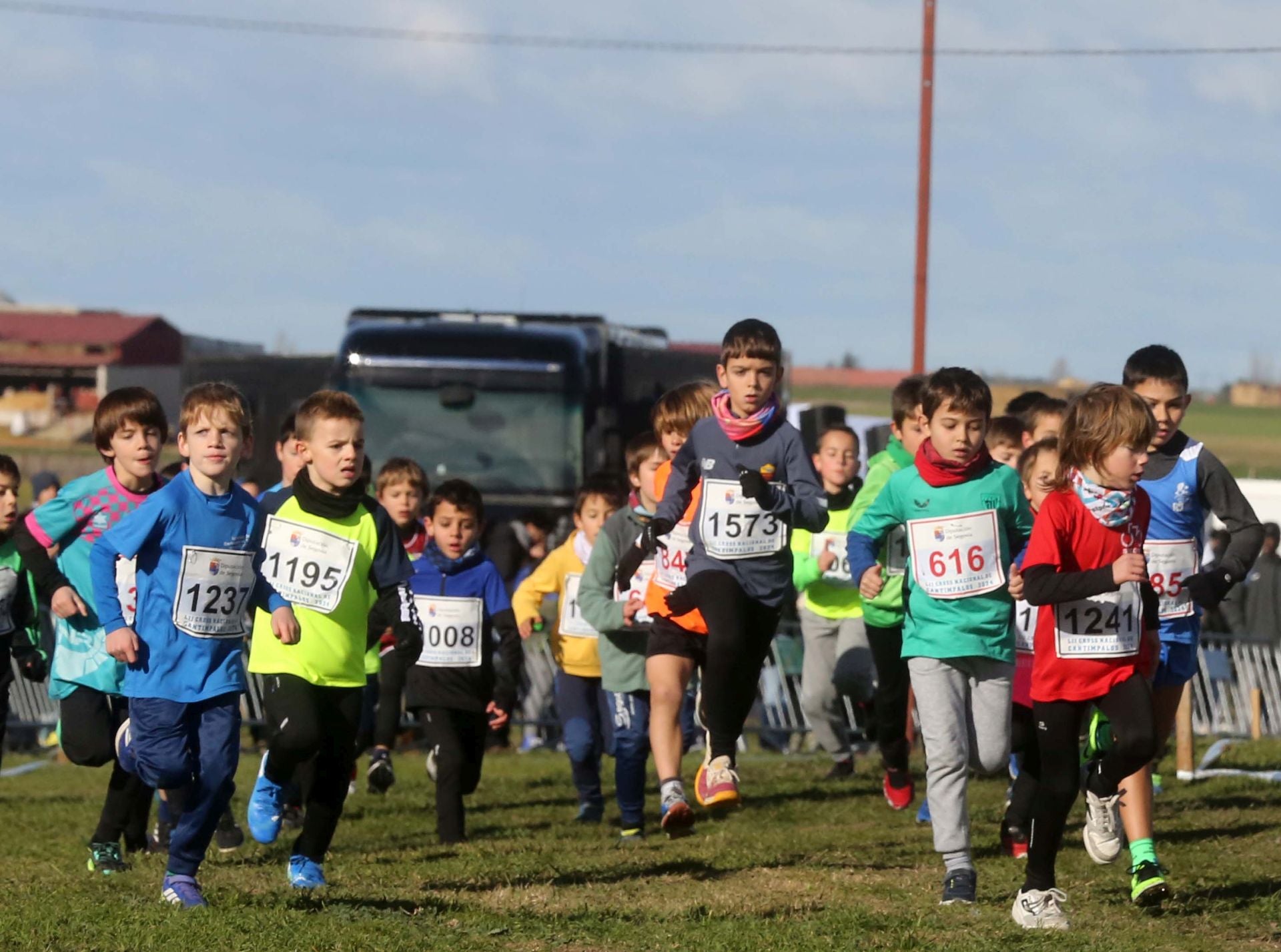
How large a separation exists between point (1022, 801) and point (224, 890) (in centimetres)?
342

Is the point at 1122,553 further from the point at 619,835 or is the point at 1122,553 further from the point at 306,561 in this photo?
the point at 619,835

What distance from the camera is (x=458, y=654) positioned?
32.2 ft

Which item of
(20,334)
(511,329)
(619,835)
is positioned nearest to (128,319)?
(20,334)

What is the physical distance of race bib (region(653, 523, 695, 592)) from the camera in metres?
8.47

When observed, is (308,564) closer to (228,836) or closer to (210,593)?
(210,593)

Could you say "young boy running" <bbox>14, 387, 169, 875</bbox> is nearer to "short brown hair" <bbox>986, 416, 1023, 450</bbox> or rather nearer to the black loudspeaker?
"short brown hair" <bbox>986, 416, 1023, 450</bbox>

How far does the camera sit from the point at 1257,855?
28.5 ft

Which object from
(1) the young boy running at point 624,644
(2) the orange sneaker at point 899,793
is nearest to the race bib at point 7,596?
(1) the young boy running at point 624,644

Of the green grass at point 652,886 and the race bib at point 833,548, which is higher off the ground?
the race bib at point 833,548

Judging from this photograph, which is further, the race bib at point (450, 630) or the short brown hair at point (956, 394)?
the race bib at point (450, 630)

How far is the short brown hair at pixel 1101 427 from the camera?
6918 mm

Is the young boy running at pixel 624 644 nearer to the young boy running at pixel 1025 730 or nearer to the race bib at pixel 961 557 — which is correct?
the young boy running at pixel 1025 730

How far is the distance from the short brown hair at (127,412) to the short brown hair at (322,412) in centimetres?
74

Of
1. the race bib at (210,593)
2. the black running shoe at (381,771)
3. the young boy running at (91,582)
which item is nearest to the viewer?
the race bib at (210,593)
